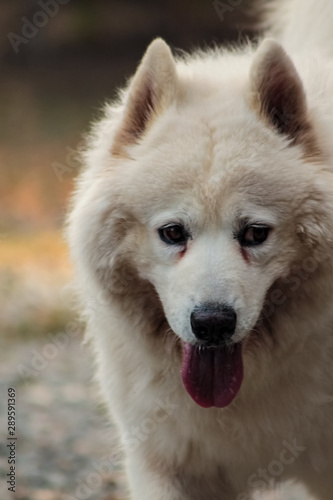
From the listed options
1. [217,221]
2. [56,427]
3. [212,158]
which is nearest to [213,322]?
[217,221]

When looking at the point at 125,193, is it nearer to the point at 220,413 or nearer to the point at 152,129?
the point at 152,129

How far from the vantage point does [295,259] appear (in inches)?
122

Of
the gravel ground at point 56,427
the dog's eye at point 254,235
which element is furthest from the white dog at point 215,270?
the gravel ground at point 56,427

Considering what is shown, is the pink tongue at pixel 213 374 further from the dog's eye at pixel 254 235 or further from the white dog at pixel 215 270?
the dog's eye at pixel 254 235

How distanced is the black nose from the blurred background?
1.72m

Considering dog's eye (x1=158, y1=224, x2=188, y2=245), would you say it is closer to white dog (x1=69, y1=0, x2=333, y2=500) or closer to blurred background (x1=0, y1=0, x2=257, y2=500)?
white dog (x1=69, y1=0, x2=333, y2=500)

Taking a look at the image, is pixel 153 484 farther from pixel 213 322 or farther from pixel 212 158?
pixel 212 158

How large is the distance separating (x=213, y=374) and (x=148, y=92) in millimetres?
1074

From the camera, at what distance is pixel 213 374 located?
320cm

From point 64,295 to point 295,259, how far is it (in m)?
5.16

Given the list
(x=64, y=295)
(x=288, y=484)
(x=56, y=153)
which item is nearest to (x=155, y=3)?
(x=56, y=153)

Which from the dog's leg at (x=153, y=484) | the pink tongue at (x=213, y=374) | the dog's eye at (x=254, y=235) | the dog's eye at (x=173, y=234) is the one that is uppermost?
the dog's eye at (x=173, y=234)

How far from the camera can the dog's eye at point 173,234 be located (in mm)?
3070

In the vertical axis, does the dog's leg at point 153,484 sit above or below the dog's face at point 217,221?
below
